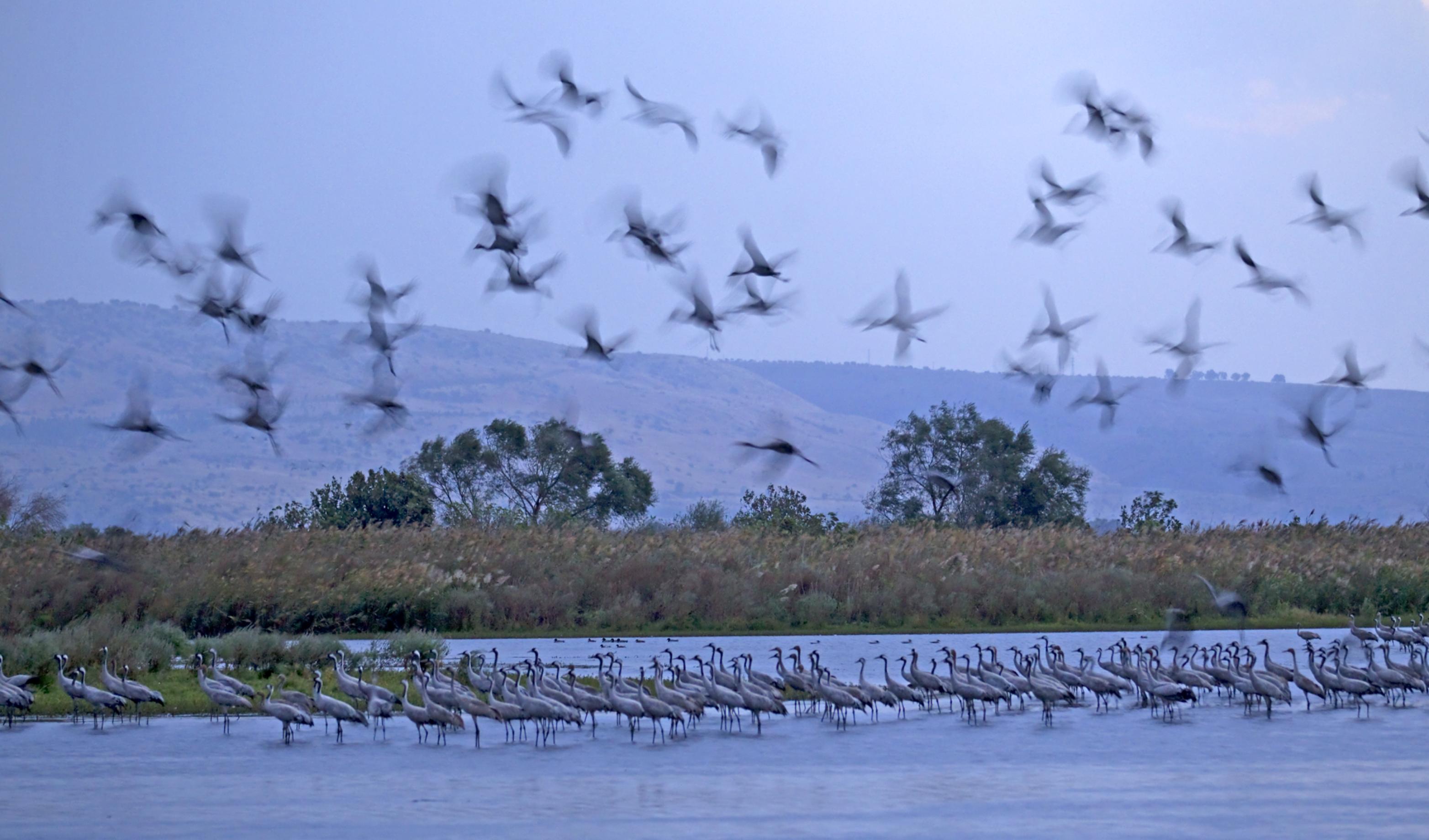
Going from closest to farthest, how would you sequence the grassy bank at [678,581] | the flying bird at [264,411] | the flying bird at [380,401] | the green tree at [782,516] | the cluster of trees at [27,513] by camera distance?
the flying bird at [264,411]
the flying bird at [380,401]
the grassy bank at [678,581]
the cluster of trees at [27,513]
the green tree at [782,516]

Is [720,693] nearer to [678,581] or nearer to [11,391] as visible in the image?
[11,391]

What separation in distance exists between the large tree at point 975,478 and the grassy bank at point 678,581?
14.7 metres

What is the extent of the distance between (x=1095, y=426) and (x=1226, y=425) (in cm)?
1406

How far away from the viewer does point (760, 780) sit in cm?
1822

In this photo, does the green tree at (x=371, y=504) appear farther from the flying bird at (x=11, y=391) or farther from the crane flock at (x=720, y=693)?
the flying bird at (x=11, y=391)

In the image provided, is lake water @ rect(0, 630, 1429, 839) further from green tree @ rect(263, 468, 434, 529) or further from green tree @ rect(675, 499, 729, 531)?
green tree @ rect(675, 499, 729, 531)

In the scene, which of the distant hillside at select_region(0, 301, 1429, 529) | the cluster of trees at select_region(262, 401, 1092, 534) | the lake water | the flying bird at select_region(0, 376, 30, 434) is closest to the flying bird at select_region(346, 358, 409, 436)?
the flying bird at select_region(0, 376, 30, 434)

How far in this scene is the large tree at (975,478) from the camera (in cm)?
6238

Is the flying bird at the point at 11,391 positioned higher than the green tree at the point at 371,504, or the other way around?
the green tree at the point at 371,504

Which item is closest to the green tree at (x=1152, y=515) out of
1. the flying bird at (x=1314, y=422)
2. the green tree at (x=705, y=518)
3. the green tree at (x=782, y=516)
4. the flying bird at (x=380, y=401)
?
the green tree at (x=782, y=516)

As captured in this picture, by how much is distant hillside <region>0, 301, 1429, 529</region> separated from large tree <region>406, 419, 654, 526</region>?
61.5m

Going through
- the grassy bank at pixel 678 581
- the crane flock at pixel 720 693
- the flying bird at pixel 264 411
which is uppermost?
the flying bird at pixel 264 411

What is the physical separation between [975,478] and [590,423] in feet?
316

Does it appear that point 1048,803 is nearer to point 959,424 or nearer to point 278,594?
point 278,594
